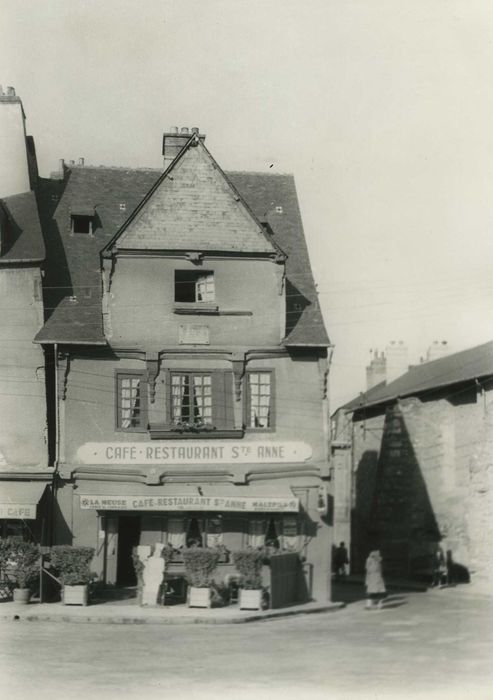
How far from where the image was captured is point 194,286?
26984mm

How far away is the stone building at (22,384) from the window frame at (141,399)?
201 centimetres

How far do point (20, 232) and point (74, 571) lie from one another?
32.3 ft

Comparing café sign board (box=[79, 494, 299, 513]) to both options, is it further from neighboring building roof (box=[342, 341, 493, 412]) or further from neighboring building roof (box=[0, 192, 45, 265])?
neighboring building roof (box=[342, 341, 493, 412])

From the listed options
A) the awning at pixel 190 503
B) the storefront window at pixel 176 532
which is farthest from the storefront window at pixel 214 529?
the awning at pixel 190 503

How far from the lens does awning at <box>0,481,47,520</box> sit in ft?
79.3

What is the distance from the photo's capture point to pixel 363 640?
1855cm

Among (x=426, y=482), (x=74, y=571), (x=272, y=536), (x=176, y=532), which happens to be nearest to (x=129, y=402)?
(x=176, y=532)

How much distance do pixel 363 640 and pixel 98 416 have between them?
10320 millimetres

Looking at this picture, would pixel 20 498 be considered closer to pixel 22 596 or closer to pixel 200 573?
pixel 22 596

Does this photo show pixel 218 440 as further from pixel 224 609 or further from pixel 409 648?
pixel 409 648

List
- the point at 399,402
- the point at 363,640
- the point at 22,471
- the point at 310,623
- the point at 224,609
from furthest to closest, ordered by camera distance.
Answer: the point at 399,402 → the point at 22,471 → the point at 224,609 → the point at 310,623 → the point at 363,640

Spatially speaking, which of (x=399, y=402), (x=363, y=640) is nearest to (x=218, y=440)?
(x=363, y=640)

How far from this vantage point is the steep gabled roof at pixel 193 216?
26.5 meters

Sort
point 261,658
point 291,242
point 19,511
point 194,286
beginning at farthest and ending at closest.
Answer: point 291,242 → point 194,286 → point 19,511 → point 261,658
